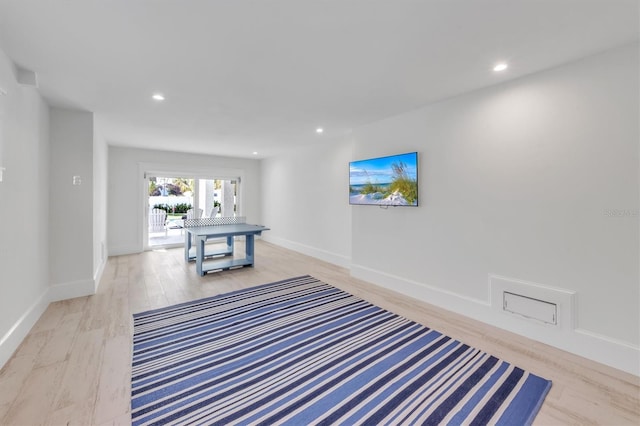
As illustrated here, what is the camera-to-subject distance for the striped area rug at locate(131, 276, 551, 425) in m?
1.57

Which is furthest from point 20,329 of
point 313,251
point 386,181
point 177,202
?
point 177,202

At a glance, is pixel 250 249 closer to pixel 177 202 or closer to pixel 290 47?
pixel 177 202

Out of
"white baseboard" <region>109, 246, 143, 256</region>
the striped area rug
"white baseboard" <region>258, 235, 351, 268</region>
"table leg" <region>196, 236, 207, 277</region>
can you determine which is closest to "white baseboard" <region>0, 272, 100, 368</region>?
the striped area rug

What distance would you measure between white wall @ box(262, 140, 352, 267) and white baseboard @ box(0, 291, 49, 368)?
3962 mm

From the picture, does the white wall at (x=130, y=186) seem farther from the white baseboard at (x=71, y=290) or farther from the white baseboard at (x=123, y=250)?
the white baseboard at (x=71, y=290)

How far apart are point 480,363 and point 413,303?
1.16 metres

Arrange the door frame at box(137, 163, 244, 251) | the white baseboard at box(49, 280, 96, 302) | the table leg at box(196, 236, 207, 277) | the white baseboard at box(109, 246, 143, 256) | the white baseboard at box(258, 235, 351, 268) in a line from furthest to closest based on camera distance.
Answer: the door frame at box(137, 163, 244, 251)
the white baseboard at box(109, 246, 143, 256)
the white baseboard at box(258, 235, 351, 268)
the table leg at box(196, 236, 207, 277)
the white baseboard at box(49, 280, 96, 302)

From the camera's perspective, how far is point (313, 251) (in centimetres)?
568

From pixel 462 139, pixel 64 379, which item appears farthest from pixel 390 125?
pixel 64 379

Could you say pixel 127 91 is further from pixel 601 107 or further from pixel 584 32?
pixel 601 107

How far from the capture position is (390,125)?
3615 mm

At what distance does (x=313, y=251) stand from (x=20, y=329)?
4.18 m

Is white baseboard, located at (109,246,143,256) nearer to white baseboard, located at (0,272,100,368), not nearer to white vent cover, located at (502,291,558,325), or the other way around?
white baseboard, located at (0,272,100,368)

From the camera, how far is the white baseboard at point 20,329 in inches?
79.3
